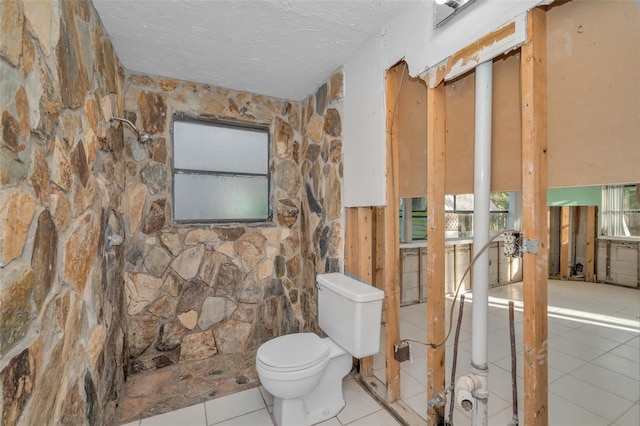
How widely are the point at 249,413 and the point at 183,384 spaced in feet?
1.98

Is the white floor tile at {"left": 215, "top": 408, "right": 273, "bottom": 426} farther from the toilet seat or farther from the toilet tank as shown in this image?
the toilet tank

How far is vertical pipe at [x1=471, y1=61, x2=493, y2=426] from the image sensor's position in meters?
1.26

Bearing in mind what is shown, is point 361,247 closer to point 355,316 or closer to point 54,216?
point 355,316

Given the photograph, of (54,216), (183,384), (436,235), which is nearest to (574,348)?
(436,235)

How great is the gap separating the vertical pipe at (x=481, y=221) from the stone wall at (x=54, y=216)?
1.60m

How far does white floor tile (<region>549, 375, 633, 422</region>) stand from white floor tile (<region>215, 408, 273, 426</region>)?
188cm

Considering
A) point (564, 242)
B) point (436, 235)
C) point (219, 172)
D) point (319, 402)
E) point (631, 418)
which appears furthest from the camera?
point (564, 242)

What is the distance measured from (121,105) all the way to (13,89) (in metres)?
1.49

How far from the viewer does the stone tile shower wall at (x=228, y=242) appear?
2250 mm

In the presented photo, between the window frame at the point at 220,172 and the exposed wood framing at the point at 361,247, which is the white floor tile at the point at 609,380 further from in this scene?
the window frame at the point at 220,172

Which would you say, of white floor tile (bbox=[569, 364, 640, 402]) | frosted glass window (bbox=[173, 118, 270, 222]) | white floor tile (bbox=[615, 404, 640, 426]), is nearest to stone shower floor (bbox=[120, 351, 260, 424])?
frosted glass window (bbox=[173, 118, 270, 222])

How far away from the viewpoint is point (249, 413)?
1.84 metres

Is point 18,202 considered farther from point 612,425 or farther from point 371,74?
point 612,425

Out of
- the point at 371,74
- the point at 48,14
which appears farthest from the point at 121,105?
the point at 371,74
